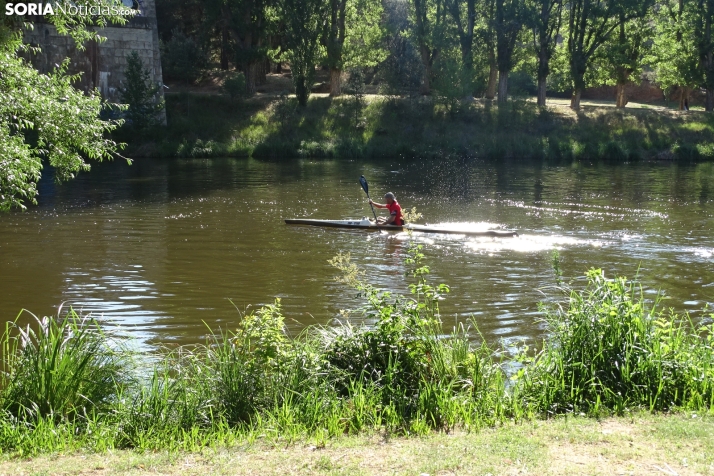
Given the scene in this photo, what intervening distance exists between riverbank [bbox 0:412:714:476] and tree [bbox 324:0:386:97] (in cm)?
3698

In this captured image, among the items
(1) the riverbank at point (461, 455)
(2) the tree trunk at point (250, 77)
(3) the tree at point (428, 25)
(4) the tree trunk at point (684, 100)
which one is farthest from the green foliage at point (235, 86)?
(1) the riverbank at point (461, 455)

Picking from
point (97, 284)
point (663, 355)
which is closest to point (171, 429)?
point (663, 355)

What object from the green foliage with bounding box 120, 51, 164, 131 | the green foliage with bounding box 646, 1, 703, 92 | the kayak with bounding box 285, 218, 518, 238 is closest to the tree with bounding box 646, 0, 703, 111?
the green foliage with bounding box 646, 1, 703, 92

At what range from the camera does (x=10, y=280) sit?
1314 cm

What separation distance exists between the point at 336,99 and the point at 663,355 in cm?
3688

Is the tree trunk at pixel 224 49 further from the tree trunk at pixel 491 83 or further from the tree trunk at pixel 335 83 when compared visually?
the tree trunk at pixel 491 83

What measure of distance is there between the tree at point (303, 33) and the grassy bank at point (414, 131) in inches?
90.3

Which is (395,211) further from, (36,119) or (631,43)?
(631,43)

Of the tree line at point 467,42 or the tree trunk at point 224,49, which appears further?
the tree trunk at point 224,49

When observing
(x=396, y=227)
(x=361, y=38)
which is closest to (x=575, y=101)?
(x=361, y=38)

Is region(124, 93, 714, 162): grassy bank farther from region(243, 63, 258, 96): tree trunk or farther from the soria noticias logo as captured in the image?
the soria noticias logo

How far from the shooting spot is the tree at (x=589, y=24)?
133 feet

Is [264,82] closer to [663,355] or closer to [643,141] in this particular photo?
[643,141]

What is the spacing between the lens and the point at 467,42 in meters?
42.4
